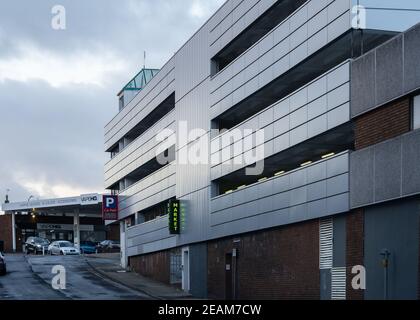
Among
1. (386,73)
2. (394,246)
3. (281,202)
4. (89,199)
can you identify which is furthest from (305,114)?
(89,199)

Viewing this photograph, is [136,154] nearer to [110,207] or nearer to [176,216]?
[110,207]

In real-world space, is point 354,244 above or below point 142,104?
below

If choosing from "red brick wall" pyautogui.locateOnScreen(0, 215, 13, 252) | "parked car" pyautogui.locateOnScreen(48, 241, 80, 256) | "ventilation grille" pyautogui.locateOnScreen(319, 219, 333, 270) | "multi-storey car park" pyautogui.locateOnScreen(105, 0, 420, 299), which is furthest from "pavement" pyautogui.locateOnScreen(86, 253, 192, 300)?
"red brick wall" pyautogui.locateOnScreen(0, 215, 13, 252)

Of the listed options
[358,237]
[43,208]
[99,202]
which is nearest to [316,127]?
[358,237]

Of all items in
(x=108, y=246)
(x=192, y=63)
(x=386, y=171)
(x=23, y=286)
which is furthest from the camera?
(x=108, y=246)

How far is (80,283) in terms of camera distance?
40125mm

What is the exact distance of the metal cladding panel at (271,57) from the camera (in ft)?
85.3

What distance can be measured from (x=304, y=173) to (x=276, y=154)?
2766 millimetres

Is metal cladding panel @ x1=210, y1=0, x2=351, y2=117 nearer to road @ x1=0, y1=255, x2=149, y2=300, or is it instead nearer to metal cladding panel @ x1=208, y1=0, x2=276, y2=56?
metal cladding panel @ x1=208, y1=0, x2=276, y2=56

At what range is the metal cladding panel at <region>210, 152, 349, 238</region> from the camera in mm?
25156

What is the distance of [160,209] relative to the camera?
48656mm

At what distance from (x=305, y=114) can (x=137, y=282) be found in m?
20.9

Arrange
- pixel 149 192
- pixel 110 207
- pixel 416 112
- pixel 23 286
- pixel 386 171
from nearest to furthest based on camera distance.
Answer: pixel 416 112
pixel 386 171
pixel 23 286
pixel 149 192
pixel 110 207
